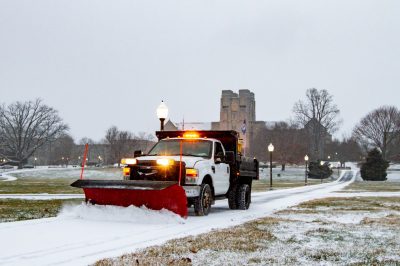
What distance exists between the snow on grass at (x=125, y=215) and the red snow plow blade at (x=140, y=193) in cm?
19

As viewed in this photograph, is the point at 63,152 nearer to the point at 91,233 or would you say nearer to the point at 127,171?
the point at 127,171

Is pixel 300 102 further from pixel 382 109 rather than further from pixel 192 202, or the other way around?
pixel 192 202

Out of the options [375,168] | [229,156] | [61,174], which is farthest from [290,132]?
[229,156]

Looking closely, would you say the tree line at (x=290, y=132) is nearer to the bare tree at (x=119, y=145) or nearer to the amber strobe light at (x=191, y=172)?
the bare tree at (x=119, y=145)

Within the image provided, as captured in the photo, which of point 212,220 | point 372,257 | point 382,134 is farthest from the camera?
point 382,134

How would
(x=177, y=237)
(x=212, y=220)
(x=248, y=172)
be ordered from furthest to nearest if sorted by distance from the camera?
(x=248, y=172), (x=212, y=220), (x=177, y=237)

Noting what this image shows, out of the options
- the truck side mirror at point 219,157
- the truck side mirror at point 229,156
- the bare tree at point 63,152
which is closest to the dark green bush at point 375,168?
the truck side mirror at point 229,156

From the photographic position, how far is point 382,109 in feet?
345

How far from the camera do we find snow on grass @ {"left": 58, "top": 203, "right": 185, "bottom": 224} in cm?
1026

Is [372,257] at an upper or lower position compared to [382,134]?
lower

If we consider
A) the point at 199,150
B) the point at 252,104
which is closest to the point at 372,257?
the point at 199,150

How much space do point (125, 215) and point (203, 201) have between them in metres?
2.24

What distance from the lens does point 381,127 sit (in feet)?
332

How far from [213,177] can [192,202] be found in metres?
0.91
